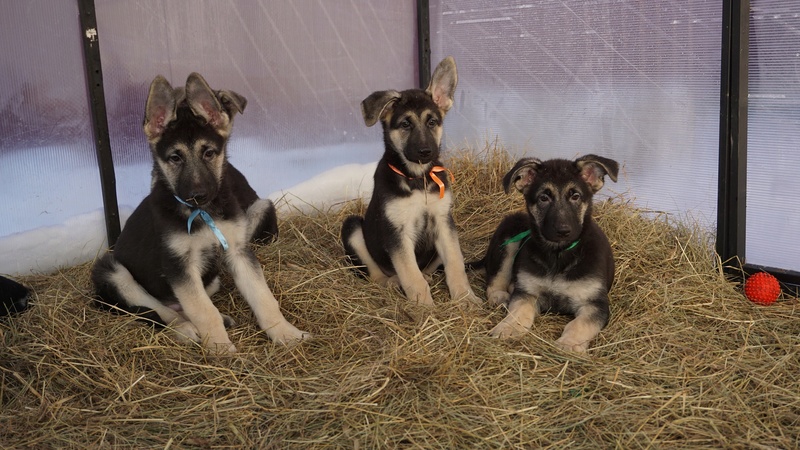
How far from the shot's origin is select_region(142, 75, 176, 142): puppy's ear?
178 inches

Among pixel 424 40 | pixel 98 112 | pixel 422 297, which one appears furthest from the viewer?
pixel 424 40

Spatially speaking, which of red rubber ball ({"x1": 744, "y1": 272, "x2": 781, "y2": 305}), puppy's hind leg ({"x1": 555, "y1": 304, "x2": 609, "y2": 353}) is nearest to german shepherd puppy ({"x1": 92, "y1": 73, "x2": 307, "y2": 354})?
puppy's hind leg ({"x1": 555, "y1": 304, "x2": 609, "y2": 353})

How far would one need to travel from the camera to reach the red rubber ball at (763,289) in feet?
18.2

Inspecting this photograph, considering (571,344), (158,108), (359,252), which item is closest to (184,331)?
(158,108)

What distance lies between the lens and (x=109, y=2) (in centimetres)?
638

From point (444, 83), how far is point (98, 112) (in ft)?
9.85

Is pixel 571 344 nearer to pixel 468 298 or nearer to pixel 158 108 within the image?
pixel 468 298

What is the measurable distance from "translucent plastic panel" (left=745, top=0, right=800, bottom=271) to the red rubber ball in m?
0.29

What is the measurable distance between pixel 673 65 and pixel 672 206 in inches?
47.7

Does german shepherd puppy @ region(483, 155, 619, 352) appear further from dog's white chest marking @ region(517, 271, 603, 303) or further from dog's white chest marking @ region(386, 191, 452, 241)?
dog's white chest marking @ region(386, 191, 452, 241)

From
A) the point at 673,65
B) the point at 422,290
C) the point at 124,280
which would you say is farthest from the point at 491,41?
the point at 124,280

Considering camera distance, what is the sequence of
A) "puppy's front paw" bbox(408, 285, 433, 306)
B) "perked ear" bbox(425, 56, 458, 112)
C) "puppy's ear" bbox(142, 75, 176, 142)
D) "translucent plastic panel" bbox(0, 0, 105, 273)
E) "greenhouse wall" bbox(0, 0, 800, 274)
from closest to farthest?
"puppy's ear" bbox(142, 75, 176, 142), "puppy's front paw" bbox(408, 285, 433, 306), "perked ear" bbox(425, 56, 458, 112), "greenhouse wall" bbox(0, 0, 800, 274), "translucent plastic panel" bbox(0, 0, 105, 273)

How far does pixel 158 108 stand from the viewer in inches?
182

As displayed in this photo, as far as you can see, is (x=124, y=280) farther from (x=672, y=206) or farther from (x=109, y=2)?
(x=672, y=206)
